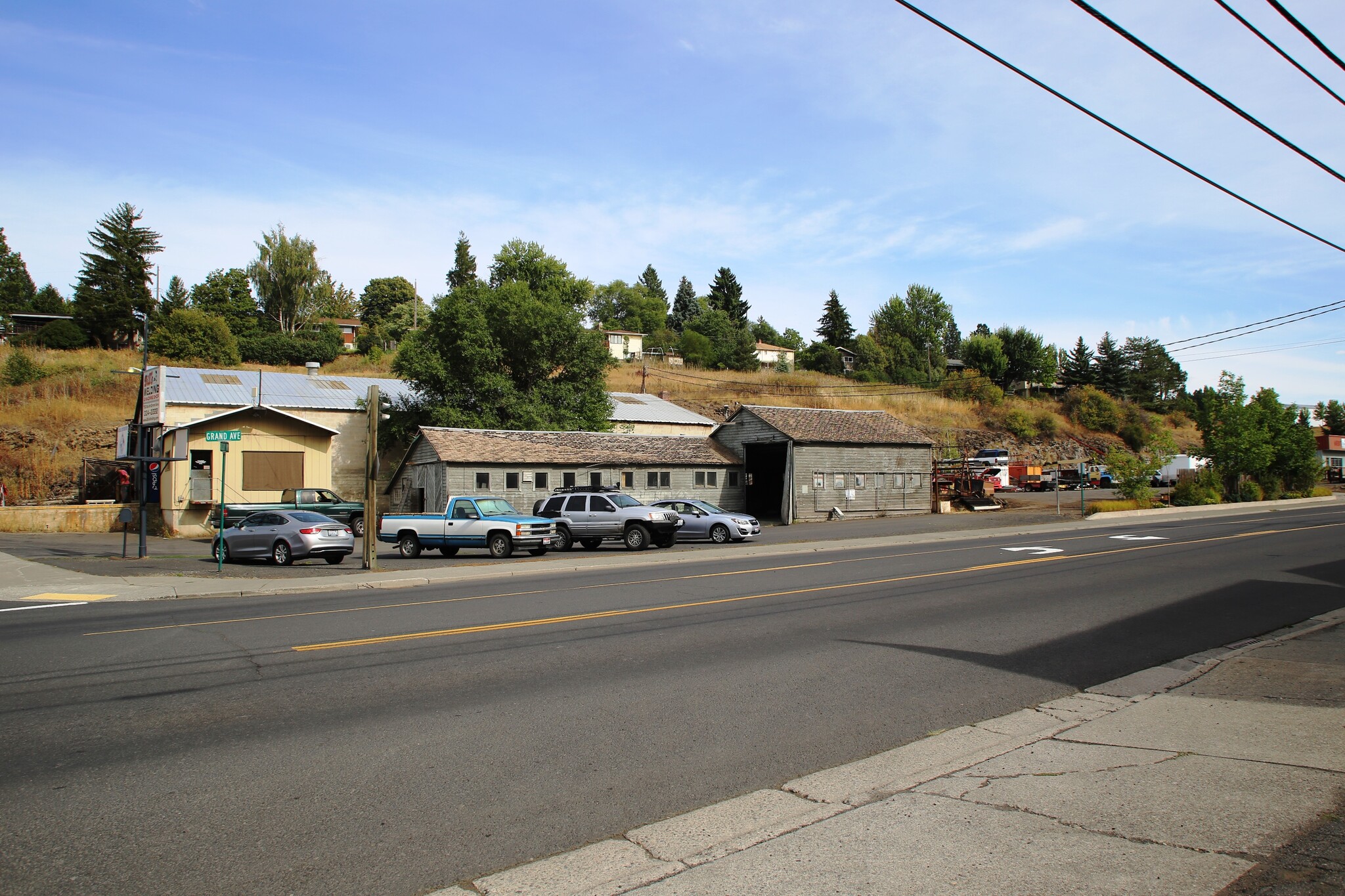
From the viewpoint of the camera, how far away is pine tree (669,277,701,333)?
13150 centimetres

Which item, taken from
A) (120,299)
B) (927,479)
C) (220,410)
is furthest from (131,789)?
(120,299)

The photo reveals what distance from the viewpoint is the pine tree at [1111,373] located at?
10506 cm

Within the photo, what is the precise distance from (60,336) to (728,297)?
3187 inches

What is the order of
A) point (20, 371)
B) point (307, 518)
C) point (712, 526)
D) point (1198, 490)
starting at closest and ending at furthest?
point (307, 518)
point (712, 526)
point (1198, 490)
point (20, 371)

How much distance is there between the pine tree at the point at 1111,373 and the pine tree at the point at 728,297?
46.7m

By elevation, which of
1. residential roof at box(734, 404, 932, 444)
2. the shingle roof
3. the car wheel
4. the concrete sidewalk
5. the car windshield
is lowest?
the car wheel

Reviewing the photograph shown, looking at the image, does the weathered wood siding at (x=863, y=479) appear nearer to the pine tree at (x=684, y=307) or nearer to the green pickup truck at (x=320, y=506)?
the green pickup truck at (x=320, y=506)

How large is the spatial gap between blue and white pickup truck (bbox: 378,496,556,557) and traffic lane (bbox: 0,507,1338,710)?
7.18 metres

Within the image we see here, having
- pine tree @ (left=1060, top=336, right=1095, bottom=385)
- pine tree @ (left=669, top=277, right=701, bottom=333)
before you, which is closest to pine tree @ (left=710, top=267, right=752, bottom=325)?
pine tree @ (left=669, top=277, right=701, bottom=333)

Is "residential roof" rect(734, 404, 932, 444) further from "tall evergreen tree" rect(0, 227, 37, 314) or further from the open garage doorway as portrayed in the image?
"tall evergreen tree" rect(0, 227, 37, 314)

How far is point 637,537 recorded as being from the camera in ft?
88.2

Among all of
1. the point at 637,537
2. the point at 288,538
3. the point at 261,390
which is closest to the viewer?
the point at 288,538

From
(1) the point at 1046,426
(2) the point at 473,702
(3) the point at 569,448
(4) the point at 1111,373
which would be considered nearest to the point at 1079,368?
(4) the point at 1111,373

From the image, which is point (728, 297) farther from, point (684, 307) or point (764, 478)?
point (764, 478)
